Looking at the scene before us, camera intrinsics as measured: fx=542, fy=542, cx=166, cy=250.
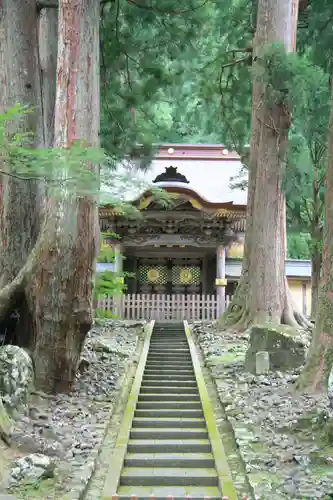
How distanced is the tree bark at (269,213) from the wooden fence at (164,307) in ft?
11.9

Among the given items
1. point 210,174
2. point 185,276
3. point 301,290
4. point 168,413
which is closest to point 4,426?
point 168,413

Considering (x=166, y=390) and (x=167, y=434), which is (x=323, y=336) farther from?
(x=166, y=390)

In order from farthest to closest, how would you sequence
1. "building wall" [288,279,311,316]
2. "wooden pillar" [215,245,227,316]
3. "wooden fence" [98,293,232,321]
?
"building wall" [288,279,311,316]
"wooden pillar" [215,245,227,316]
"wooden fence" [98,293,232,321]

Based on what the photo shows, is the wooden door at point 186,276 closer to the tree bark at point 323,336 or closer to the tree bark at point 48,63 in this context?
the tree bark at point 48,63

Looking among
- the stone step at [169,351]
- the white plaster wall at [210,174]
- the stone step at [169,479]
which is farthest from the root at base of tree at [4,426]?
the white plaster wall at [210,174]

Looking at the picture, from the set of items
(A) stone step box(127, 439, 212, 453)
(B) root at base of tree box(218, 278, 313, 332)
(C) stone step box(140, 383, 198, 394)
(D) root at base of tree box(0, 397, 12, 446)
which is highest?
(B) root at base of tree box(218, 278, 313, 332)

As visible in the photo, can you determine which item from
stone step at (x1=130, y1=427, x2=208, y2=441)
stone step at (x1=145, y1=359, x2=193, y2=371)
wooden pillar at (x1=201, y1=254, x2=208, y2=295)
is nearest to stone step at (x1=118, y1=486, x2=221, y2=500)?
stone step at (x1=130, y1=427, x2=208, y2=441)

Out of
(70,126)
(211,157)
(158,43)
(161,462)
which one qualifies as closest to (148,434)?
(161,462)

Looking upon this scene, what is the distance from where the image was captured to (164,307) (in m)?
15.3

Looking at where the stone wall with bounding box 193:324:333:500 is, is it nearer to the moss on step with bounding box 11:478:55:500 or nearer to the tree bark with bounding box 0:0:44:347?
the moss on step with bounding box 11:478:55:500

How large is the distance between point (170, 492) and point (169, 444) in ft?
3.33

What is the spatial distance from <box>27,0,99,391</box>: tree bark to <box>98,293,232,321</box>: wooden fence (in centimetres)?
810

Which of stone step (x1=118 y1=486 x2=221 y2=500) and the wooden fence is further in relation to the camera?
the wooden fence

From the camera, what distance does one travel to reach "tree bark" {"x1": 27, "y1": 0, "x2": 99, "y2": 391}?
6758mm
